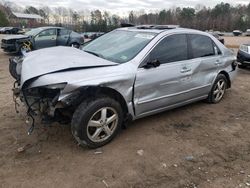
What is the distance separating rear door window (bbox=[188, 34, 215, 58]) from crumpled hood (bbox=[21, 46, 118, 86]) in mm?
1785

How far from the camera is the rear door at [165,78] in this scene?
4.02 meters

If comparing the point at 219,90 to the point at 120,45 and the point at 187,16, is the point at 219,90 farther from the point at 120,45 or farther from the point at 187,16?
the point at 187,16

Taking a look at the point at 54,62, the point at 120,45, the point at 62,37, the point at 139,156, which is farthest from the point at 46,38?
the point at 139,156

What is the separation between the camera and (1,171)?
3.21 metres

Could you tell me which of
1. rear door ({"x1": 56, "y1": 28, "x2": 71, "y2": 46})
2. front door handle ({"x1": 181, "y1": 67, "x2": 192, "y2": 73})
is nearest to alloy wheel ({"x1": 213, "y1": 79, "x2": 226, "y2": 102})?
front door handle ({"x1": 181, "y1": 67, "x2": 192, "y2": 73})

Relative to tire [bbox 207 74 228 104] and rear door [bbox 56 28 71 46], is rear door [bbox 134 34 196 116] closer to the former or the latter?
tire [bbox 207 74 228 104]

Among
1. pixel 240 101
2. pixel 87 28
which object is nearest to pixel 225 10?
pixel 87 28

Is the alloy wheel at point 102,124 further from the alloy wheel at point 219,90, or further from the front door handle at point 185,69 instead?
the alloy wheel at point 219,90

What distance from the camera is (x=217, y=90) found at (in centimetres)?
569

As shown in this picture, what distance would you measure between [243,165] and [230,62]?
2.87 meters

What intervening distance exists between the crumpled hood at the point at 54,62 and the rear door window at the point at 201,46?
178 cm

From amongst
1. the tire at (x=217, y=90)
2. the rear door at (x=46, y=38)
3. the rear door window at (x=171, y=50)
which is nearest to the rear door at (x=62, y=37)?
the rear door at (x=46, y=38)

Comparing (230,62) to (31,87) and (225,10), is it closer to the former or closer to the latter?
(31,87)

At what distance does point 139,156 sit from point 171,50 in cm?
186
